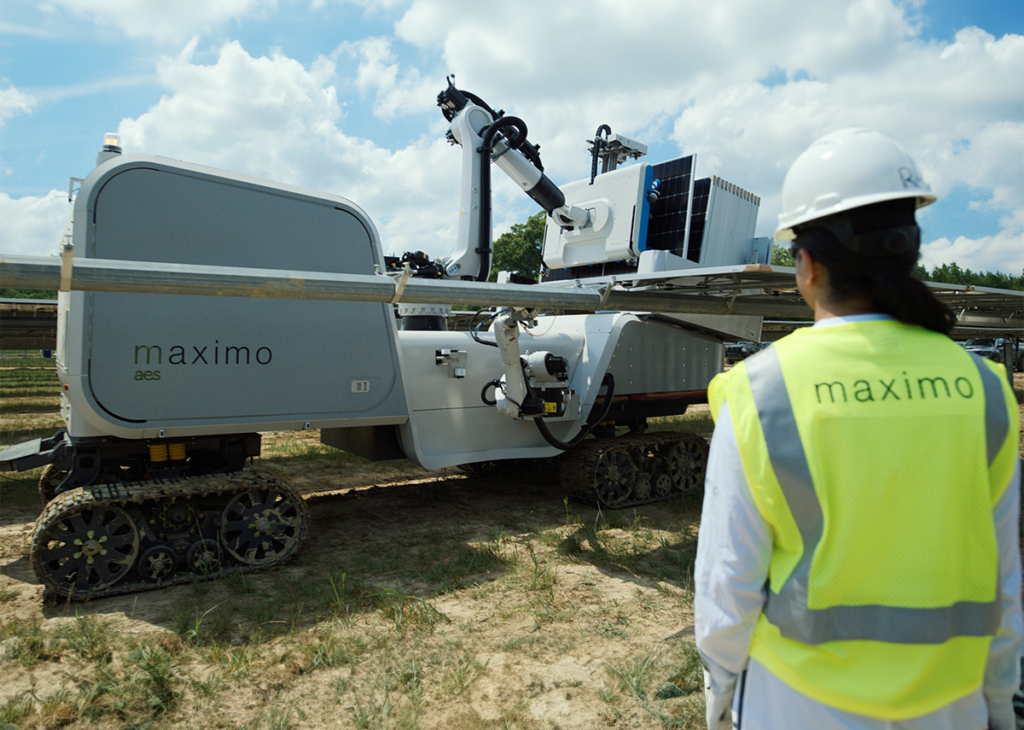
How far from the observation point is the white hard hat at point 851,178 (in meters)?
1.53

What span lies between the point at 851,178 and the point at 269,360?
14.3 feet

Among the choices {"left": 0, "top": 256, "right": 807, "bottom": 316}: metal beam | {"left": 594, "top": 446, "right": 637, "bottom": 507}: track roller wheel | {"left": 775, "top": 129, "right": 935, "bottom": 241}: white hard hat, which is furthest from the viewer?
{"left": 594, "top": 446, "right": 637, "bottom": 507}: track roller wheel

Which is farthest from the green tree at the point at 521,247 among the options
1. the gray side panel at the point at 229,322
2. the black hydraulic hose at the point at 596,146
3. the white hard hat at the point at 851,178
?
the white hard hat at the point at 851,178

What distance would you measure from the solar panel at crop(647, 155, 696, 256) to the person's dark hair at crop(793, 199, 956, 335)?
6083 mm

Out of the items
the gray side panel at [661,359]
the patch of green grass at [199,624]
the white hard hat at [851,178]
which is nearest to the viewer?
the white hard hat at [851,178]

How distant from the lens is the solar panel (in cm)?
756

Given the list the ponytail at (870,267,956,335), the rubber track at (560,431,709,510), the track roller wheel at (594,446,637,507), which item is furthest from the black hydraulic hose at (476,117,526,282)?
the ponytail at (870,267,956,335)

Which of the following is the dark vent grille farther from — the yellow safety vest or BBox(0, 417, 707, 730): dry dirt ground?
the yellow safety vest

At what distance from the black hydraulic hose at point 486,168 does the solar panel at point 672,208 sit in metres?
1.75

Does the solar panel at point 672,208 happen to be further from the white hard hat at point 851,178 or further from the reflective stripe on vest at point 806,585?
→ the reflective stripe on vest at point 806,585

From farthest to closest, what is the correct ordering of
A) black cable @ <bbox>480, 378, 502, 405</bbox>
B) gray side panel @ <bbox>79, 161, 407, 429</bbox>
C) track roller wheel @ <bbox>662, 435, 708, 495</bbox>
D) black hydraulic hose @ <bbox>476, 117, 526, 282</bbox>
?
track roller wheel @ <bbox>662, 435, 708, 495</bbox> < black hydraulic hose @ <bbox>476, 117, 526, 282</bbox> < black cable @ <bbox>480, 378, 502, 405</bbox> < gray side panel @ <bbox>79, 161, 407, 429</bbox>

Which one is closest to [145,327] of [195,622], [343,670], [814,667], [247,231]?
[247,231]

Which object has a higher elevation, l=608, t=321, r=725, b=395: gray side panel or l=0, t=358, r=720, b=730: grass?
l=608, t=321, r=725, b=395: gray side panel

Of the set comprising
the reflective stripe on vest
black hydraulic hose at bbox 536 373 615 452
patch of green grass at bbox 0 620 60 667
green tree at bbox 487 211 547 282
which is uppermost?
green tree at bbox 487 211 547 282
